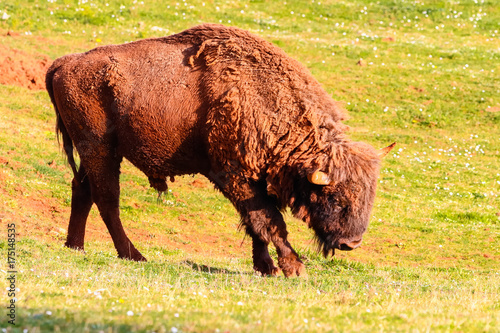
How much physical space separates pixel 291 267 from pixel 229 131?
191cm

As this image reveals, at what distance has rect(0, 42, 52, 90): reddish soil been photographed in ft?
66.8

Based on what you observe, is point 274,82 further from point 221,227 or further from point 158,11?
point 158,11

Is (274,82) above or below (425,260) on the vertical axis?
above

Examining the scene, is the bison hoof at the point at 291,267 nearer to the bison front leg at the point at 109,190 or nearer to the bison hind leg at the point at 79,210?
the bison front leg at the point at 109,190

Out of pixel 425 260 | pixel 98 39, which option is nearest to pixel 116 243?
pixel 425 260

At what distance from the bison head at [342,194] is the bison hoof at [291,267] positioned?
485 mm

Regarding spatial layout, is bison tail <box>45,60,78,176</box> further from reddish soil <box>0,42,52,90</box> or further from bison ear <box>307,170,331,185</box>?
reddish soil <box>0,42,52,90</box>

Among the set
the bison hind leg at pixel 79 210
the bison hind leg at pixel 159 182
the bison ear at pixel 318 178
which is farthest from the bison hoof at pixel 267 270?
the bison hind leg at pixel 79 210

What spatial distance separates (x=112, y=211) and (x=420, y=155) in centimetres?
1256

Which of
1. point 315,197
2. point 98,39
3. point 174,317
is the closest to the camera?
point 174,317

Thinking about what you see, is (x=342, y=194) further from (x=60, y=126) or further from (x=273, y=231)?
(x=60, y=126)

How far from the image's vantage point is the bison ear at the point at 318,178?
305 inches

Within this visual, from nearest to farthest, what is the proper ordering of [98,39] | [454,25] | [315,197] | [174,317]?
[174,317], [315,197], [98,39], [454,25]

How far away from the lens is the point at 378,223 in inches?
587
